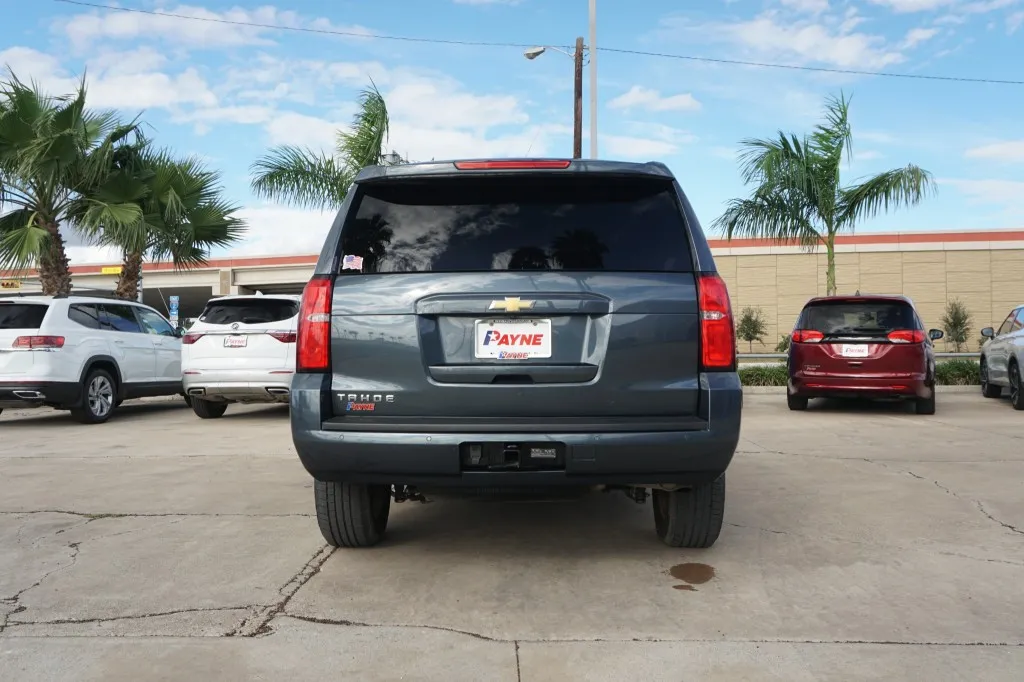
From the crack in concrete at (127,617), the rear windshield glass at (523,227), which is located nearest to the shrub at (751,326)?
the rear windshield glass at (523,227)

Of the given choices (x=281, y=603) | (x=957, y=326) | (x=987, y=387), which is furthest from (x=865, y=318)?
(x=957, y=326)

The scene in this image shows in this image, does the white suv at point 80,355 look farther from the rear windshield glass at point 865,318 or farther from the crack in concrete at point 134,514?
the rear windshield glass at point 865,318

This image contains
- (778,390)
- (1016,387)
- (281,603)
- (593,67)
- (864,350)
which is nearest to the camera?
(281,603)

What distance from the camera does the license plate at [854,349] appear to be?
11312 millimetres

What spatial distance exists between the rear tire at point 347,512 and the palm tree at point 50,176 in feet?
38.9

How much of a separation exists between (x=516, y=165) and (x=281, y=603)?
7.35ft

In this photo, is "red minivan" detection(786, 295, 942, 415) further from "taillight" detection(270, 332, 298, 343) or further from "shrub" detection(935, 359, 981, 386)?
"taillight" detection(270, 332, 298, 343)

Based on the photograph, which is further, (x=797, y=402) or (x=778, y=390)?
(x=778, y=390)

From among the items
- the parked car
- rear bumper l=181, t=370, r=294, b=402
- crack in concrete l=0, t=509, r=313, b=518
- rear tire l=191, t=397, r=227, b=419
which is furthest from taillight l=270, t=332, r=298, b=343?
the parked car

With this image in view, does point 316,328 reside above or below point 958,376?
above

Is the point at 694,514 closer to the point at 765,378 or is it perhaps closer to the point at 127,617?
the point at 127,617

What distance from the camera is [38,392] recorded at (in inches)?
419

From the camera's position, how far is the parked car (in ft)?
41.2

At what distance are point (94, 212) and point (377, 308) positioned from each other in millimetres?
13298
